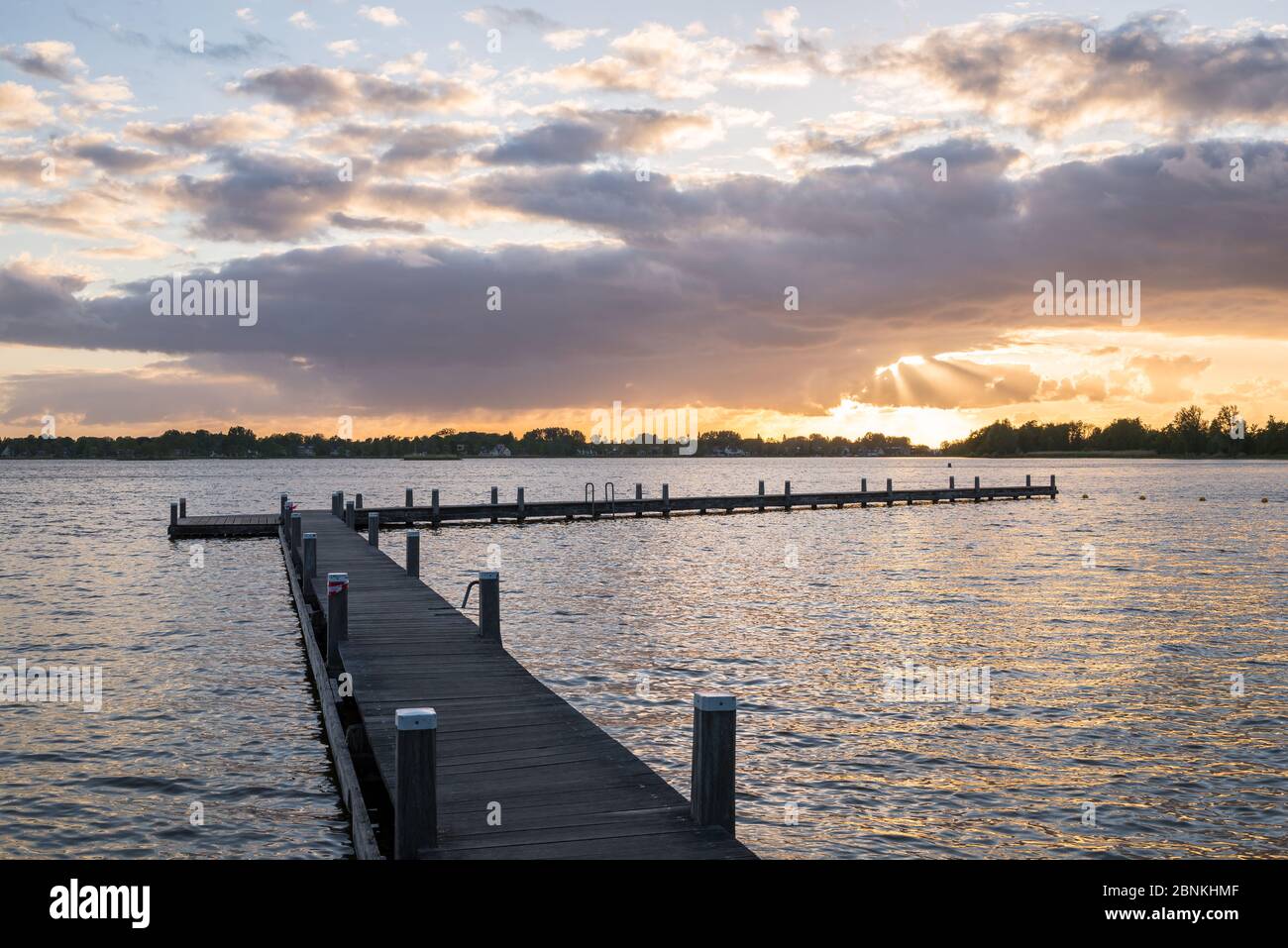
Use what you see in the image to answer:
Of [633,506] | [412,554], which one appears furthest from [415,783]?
[633,506]

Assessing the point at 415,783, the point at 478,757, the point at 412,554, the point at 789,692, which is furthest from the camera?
the point at 412,554

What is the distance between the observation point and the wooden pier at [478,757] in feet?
24.3

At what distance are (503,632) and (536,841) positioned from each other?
14.6 metres

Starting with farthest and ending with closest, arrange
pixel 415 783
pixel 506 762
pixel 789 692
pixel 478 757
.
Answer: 1. pixel 789 692
2. pixel 478 757
3. pixel 506 762
4. pixel 415 783

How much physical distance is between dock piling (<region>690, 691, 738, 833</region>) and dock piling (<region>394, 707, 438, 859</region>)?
198 centimetres

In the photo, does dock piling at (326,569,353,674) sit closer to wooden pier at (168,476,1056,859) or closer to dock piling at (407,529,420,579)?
wooden pier at (168,476,1056,859)
